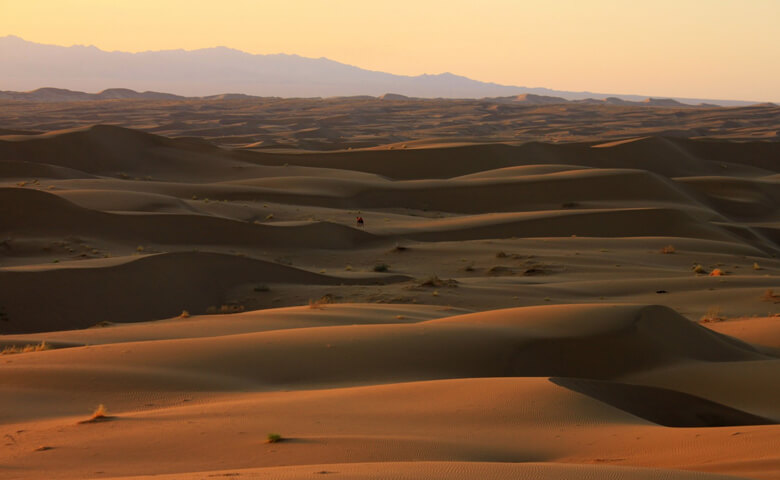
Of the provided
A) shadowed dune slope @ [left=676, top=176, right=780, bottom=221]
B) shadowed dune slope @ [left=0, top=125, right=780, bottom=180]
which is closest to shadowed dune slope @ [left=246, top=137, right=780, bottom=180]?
shadowed dune slope @ [left=0, top=125, right=780, bottom=180]

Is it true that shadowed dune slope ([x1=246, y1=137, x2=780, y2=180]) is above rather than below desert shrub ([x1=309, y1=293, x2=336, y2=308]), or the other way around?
above

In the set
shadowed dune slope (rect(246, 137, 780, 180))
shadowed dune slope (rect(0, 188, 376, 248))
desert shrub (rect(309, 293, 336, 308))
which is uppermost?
shadowed dune slope (rect(246, 137, 780, 180))

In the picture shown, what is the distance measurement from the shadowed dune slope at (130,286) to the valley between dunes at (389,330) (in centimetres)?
5

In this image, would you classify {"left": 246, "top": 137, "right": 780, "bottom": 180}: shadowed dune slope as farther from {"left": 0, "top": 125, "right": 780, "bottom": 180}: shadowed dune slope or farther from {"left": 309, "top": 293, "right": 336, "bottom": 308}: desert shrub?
{"left": 309, "top": 293, "right": 336, "bottom": 308}: desert shrub

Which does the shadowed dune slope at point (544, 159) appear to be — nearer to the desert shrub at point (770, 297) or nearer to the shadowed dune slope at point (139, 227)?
the shadowed dune slope at point (139, 227)

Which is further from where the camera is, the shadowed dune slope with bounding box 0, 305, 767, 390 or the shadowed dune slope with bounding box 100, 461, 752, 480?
the shadowed dune slope with bounding box 0, 305, 767, 390

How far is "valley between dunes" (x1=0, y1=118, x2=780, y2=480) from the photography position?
7340mm

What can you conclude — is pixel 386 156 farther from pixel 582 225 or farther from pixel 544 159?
pixel 582 225

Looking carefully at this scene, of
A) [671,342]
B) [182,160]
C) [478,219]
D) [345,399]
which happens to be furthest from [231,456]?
[182,160]

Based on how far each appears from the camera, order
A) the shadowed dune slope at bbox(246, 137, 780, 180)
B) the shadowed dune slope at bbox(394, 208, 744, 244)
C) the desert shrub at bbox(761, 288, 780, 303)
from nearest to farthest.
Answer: the desert shrub at bbox(761, 288, 780, 303) < the shadowed dune slope at bbox(394, 208, 744, 244) < the shadowed dune slope at bbox(246, 137, 780, 180)

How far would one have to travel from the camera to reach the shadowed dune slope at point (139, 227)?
2567 centimetres

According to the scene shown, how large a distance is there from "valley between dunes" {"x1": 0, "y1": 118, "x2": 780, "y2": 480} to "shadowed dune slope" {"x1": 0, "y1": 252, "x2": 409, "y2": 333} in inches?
2.1

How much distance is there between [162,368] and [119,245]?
15.8 metres

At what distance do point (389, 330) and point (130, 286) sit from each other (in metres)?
9.02
